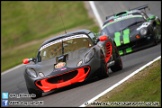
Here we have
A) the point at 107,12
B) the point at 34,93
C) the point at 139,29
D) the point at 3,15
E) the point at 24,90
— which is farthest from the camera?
the point at 3,15

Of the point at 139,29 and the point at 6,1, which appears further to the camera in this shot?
the point at 6,1

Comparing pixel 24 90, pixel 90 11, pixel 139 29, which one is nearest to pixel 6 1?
pixel 90 11

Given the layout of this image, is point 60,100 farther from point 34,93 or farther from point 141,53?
point 141,53

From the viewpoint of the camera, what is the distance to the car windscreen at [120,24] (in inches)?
740

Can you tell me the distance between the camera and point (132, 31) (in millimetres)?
18000

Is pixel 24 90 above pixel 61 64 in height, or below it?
below

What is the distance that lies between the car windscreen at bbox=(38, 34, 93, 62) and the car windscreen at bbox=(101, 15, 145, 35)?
5.89m

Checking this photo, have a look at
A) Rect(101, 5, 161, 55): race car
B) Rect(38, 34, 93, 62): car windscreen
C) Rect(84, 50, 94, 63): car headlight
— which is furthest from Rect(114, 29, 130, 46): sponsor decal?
Rect(84, 50, 94, 63): car headlight

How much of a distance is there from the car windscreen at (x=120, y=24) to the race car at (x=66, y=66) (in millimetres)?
6089

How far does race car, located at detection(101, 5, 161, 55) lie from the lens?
17.6 metres

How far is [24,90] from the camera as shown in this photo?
1341 centimetres

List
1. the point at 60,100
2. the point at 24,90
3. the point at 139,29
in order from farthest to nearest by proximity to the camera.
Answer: the point at 139,29
the point at 24,90
the point at 60,100

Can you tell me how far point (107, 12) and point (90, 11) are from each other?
A: 2.15 meters

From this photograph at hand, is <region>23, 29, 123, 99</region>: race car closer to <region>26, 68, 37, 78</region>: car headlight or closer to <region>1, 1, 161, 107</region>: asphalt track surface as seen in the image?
<region>26, 68, 37, 78</region>: car headlight
